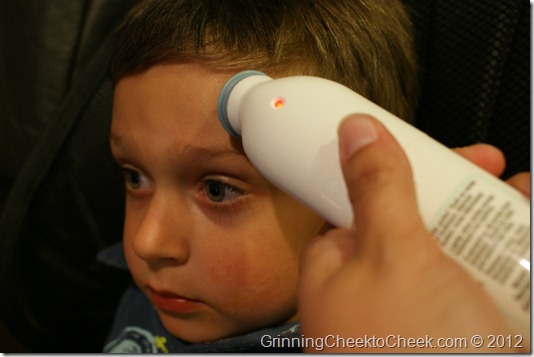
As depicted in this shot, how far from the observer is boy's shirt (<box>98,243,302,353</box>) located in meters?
0.75

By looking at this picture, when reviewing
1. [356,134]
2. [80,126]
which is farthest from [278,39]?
[80,126]

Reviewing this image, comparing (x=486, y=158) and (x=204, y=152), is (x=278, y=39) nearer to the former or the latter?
(x=204, y=152)

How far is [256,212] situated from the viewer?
2.26 feet

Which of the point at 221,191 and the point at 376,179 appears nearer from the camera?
the point at 376,179

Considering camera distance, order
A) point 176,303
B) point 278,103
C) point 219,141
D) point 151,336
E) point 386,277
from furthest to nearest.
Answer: point 151,336
point 176,303
point 219,141
point 278,103
point 386,277

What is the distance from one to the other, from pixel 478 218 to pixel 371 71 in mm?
367

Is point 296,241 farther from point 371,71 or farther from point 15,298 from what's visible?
point 15,298

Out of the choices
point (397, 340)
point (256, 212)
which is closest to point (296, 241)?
point (256, 212)

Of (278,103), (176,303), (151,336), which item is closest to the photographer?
(278,103)

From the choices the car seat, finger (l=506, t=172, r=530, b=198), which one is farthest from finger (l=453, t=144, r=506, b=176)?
the car seat

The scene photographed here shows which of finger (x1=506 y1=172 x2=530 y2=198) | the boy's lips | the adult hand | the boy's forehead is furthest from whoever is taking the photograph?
the boy's lips

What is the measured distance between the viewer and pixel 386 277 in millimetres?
392

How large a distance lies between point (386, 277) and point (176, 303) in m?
0.44

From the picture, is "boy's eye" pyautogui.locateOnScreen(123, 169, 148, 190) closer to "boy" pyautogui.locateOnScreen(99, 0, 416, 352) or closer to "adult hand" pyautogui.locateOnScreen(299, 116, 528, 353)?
"boy" pyautogui.locateOnScreen(99, 0, 416, 352)
